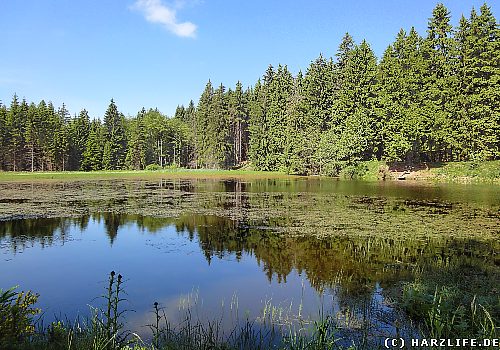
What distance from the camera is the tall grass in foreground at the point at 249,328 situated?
4.23 m

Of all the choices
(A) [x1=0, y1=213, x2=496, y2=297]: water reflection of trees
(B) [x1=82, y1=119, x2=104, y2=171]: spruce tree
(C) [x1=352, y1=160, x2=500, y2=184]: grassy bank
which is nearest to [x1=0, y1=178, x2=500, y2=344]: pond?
(A) [x1=0, y1=213, x2=496, y2=297]: water reflection of trees

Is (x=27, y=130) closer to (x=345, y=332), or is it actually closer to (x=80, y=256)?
(x=80, y=256)

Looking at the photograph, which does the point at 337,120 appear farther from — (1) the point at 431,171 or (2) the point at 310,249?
(2) the point at 310,249

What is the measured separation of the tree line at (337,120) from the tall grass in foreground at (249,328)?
4002 centimetres

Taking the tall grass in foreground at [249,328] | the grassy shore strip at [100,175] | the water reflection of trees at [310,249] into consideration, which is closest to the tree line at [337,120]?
the grassy shore strip at [100,175]

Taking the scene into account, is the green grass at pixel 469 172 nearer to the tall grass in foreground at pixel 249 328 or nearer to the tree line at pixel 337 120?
the tree line at pixel 337 120

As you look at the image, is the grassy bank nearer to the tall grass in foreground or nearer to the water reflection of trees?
the water reflection of trees

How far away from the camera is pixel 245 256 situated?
1096 cm

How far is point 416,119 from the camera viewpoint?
42.7 meters

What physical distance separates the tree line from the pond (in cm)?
2683

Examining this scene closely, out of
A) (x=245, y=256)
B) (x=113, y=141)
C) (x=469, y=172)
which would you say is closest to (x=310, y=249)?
(x=245, y=256)

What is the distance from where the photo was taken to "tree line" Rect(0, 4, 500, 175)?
137 feet

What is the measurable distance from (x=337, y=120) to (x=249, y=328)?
163 feet

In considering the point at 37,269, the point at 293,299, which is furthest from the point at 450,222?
the point at 37,269
